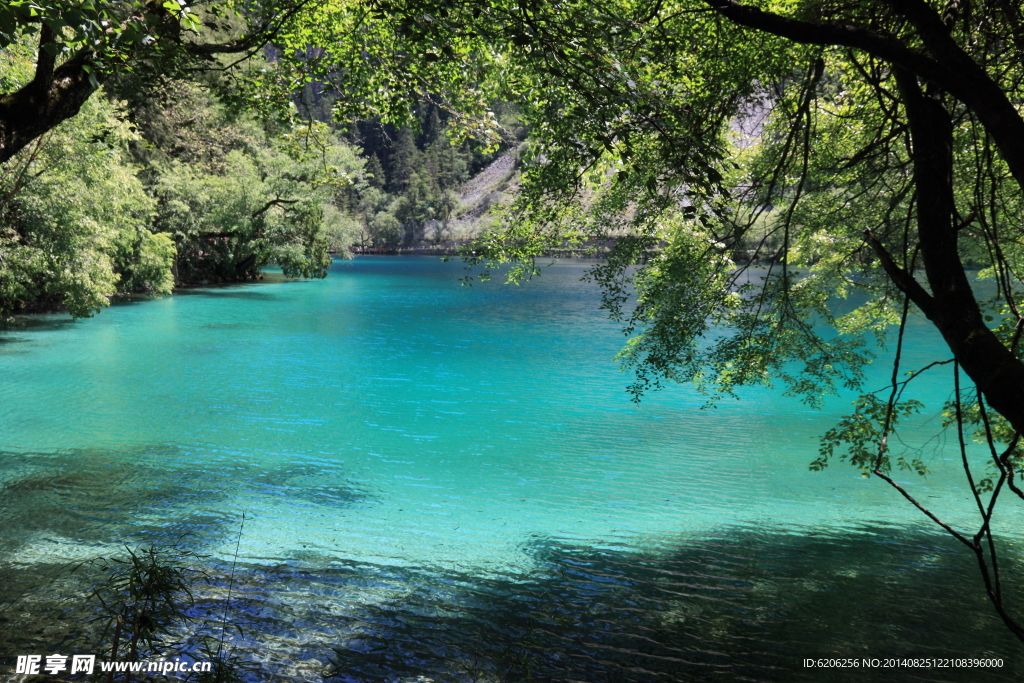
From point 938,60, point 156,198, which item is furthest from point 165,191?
point 938,60

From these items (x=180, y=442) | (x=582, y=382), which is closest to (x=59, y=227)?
(x=180, y=442)

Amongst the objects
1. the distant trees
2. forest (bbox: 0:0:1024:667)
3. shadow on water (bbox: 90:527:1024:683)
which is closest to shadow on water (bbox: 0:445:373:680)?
shadow on water (bbox: 90:527:1024:683)

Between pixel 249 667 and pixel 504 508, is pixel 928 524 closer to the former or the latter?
pixel 504 508

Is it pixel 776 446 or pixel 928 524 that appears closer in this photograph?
pixel 928 524

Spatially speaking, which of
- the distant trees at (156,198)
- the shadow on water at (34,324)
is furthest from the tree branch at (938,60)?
the shadow on water at (34,324)

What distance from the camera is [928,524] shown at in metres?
8.25

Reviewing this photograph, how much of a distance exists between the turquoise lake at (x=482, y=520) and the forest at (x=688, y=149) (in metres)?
0.99

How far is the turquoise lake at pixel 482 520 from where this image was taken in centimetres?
499

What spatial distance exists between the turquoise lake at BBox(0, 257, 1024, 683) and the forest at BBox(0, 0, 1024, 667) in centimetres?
99

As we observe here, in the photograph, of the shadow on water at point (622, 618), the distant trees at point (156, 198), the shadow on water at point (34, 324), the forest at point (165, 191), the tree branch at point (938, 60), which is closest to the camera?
the tree branch at point (938, 60)

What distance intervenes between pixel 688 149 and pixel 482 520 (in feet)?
19.1

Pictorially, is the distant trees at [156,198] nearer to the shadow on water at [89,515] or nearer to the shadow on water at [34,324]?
the shadow on water at [34,324]

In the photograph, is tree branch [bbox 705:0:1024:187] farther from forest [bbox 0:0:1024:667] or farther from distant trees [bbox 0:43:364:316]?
distant trees [bbox 0:43:364:316]

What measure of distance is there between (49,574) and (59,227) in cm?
1430
